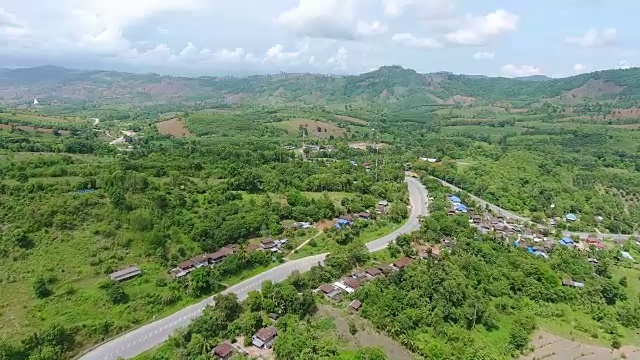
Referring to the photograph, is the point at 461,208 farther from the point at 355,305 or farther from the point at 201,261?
the point at 201,261

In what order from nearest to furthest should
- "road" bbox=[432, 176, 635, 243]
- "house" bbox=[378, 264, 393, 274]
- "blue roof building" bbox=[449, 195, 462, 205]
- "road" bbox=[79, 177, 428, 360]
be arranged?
"road" bbox=[79, 177, 428, 360]
"house" bbox=[378, 264, 393, 274]
"road" bbox=[432, 176, 635, 243]
"blue roof building" bbox=[449, 195, 462, 205]

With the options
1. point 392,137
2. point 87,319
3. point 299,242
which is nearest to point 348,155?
point 392,137

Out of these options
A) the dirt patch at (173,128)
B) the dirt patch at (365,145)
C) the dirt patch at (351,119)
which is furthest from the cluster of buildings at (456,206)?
the dirt patch at (351,119)

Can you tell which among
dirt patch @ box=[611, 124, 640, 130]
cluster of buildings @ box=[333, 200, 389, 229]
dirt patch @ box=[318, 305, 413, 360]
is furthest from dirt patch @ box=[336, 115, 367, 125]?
dirt patch @ box=[318, 305, 413, 360]

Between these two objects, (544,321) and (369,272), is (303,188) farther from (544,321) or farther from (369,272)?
(544,321)

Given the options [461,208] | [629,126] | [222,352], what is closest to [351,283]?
[222,352]

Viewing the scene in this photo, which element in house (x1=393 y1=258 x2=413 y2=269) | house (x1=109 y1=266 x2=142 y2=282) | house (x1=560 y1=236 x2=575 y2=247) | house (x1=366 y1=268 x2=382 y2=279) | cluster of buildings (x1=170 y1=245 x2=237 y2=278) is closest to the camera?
house (x1=109 y1=266 x2=142 y2=282)

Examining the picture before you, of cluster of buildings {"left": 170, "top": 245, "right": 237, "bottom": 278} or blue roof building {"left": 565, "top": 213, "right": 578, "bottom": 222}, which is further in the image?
blue roof building {"left": 565, "top": 213, "right": 578, "bottom": 222}

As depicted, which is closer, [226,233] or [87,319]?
[87,319]

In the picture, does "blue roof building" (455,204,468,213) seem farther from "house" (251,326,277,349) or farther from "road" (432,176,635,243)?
"house" (251,326,277,349)
